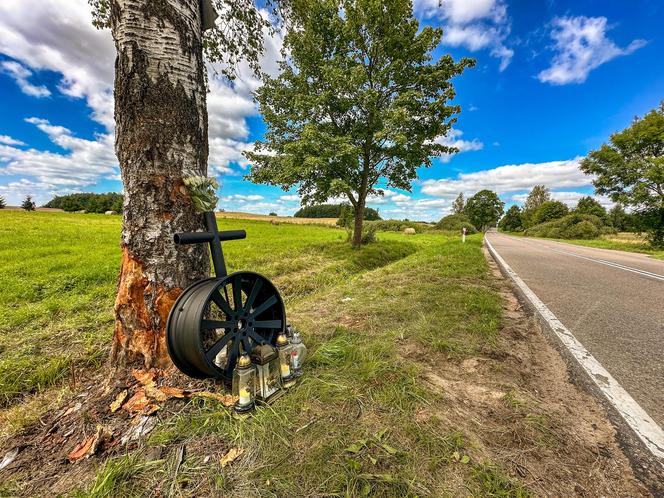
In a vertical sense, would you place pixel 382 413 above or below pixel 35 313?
above

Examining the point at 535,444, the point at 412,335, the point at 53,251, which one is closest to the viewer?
the point at 535,444

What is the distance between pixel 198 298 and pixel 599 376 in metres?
3.40

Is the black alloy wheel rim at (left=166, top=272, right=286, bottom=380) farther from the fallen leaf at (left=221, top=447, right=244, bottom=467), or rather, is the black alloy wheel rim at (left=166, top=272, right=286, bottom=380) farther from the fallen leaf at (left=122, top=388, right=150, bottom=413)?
the fallen leaf at (left=221, top=447, right=244, bottom=467)

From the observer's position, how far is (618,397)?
1.96 m

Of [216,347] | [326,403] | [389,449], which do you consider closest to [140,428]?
→ [216,347]

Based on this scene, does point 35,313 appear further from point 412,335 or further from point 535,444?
point 535,444

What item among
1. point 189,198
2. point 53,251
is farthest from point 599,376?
point 53,251

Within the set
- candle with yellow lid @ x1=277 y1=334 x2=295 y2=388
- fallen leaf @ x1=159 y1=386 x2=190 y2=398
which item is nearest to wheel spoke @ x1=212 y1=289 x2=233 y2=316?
candle with yellow lid @ x1=277 y1=334 x2=295 y2=388

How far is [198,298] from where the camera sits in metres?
1.84

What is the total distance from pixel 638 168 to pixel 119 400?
100ft

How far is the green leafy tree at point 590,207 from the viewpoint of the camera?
54469 millimetres

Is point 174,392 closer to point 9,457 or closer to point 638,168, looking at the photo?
point 9,457

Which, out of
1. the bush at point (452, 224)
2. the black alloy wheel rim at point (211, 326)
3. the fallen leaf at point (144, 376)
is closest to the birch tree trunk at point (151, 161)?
the fallen leaf at point (144, 376)

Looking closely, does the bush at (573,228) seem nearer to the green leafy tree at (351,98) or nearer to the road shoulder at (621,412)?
the green leafy tree at (351,98)
